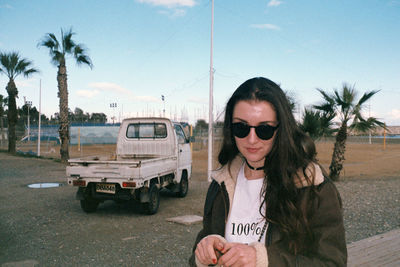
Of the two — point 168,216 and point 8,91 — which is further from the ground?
point 8,91

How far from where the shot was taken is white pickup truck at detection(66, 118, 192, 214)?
6.75 m

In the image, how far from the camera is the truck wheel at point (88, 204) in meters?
7.27

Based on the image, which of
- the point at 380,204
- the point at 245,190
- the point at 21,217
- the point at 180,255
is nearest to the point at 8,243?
the point at 21,217

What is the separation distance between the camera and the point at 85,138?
38969 mm

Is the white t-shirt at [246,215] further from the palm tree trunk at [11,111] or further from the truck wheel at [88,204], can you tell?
the palm tree trunk at [11,111]

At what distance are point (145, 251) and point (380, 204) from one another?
6005mm

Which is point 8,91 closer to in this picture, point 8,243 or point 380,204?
point 8,243

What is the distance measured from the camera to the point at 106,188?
6.98 metres

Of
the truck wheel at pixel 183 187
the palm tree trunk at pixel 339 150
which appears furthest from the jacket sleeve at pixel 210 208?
the palm tree trunk at pixel 339 150

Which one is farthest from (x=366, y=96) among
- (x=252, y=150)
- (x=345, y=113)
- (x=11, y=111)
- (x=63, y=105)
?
(x=11, y=111)

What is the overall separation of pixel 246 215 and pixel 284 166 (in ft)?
1.03

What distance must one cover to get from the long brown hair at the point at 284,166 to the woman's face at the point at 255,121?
0.03 metres

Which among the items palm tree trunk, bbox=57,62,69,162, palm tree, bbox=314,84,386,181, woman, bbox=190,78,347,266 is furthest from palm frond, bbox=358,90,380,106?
palm tree trunk, bbox=57,62,69,162

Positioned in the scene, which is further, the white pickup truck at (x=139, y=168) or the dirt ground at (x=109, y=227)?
the white pickup truck at (x=139, y=168)
